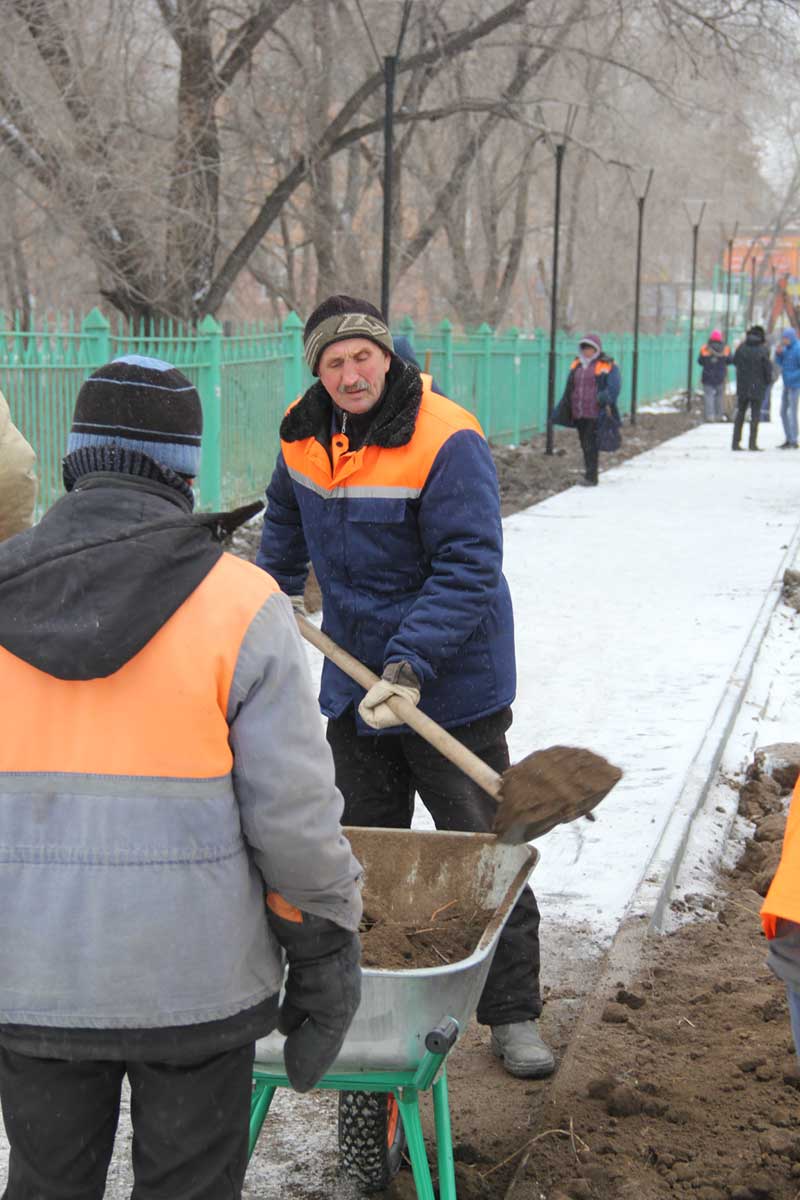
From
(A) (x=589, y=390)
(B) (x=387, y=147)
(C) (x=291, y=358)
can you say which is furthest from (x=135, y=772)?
(A) (x=589, y=390)

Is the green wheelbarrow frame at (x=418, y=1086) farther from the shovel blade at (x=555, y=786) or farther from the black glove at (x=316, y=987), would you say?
the shovel blade at (x=555, y=786)

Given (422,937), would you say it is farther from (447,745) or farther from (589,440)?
(589,440)

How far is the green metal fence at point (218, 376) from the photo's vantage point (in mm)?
10406

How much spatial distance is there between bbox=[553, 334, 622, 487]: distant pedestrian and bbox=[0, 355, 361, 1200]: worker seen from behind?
1504 centimetres

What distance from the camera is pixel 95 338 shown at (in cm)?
1106

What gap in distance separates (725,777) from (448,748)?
11.4 ft

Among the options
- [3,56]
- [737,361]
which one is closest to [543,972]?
[3,56]

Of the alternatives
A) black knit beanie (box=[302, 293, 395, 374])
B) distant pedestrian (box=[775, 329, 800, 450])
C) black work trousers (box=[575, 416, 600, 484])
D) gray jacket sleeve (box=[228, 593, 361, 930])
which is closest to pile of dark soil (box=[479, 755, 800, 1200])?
gray jacket sleeve (box=[228, 593, 361, 930])

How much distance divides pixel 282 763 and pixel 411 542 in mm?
1569

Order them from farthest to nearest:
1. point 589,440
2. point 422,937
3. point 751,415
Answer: point 751,415, point 589,440, point 422,937

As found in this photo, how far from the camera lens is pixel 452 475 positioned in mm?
3459

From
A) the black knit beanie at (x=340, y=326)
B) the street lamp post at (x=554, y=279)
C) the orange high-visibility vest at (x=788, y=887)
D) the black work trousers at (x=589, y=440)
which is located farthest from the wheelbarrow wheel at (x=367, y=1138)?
the street lamp post at (x=554, y=279)

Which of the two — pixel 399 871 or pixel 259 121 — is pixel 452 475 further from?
pixel 259 121

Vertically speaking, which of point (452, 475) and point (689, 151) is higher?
point (689, 151)
